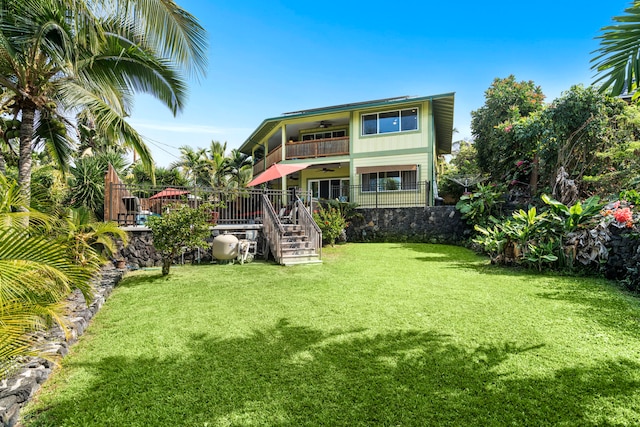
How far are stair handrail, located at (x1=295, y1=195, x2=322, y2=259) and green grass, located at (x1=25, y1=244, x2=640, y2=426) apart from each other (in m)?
3.59

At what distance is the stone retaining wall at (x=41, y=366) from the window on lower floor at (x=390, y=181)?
13.8m

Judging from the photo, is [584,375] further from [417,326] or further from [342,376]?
[342,376]

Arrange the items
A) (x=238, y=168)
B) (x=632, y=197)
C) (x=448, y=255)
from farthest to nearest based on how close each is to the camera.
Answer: (x=238, y=168)
(x=448, y=255)
(x=632, y=197)

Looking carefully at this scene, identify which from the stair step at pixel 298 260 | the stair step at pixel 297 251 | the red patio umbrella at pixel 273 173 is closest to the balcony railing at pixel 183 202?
the stair step at pixel 297 251

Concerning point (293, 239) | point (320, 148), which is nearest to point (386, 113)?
point (320, 148)

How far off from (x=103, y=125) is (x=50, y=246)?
5.22 meters

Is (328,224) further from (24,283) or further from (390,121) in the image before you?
(24,283)

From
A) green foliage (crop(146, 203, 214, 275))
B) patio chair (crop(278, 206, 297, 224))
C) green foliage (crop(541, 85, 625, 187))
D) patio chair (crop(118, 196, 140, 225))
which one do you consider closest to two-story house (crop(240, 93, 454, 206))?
green foliage (crop(541, 85, 625, 187))

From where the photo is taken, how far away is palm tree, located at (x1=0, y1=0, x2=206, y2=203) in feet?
17.3

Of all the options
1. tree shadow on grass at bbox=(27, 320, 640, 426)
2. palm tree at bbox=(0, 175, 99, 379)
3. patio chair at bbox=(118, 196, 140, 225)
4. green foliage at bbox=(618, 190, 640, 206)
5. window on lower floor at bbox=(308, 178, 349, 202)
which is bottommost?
tree shadow on grass at bbox=(27, 320, 640, 426)

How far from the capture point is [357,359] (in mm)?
3291

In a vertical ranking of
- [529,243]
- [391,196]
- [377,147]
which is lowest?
[529,243]

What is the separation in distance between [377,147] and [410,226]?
5.31m

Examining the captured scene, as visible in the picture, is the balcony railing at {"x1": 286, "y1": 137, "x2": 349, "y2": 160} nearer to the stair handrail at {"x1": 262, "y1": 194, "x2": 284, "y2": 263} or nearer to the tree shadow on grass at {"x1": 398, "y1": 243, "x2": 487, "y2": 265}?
the tree shadow on grass at {"x1": 398, "y1": 243, "x2": 487, "y2": 265}
